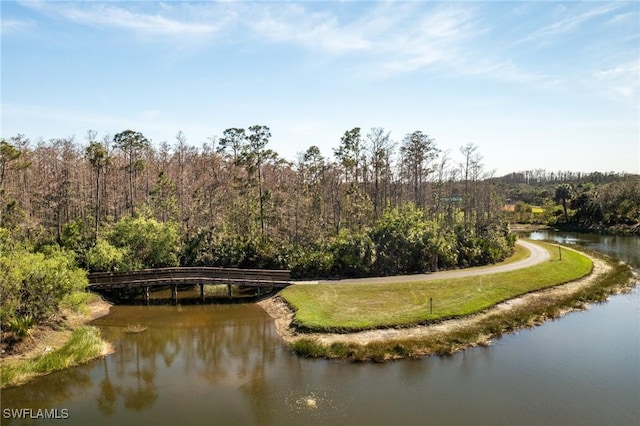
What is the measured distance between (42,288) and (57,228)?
86.4 feet

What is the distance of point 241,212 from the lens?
179ft

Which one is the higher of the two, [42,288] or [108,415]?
[42,288]

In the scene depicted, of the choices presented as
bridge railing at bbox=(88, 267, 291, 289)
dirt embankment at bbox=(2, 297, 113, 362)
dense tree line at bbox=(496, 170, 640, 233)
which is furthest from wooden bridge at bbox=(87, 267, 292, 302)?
dense tree line at bbox=(496, 170, 640, 233)

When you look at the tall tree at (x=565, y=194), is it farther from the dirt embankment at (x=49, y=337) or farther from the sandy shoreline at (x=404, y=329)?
the dirt embankment at (x=49, y=337)

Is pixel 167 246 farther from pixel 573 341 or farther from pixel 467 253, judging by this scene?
pixel 573 341

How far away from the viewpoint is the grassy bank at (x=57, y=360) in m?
23.1

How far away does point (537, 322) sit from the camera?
3134cm

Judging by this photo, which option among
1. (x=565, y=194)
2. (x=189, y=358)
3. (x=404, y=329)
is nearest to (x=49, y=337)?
(x=189, y=358)

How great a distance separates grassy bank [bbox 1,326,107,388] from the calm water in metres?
0.82

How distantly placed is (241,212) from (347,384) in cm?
3527

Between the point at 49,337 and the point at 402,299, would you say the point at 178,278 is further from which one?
the point at 402,299

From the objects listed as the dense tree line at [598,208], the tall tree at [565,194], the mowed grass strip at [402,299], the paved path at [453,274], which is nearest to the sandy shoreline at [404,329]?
the mowed grass strip at [402,299]

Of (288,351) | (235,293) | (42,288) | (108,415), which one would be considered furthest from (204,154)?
(108,415)

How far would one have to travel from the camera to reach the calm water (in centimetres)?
1930
